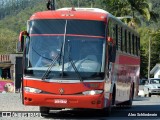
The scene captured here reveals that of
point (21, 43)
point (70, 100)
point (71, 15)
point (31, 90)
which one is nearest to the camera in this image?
point (70, 100)

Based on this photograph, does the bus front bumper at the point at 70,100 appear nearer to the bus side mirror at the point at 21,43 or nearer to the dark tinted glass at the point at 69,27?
the bus side mirror at the point at 21,43

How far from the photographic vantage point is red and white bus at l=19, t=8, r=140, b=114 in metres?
15.4

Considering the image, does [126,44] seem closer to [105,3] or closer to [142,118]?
[142,118]

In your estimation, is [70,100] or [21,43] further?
[21,43]

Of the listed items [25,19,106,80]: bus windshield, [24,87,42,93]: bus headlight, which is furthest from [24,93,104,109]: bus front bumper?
[25,19,106,80]: bus windshield

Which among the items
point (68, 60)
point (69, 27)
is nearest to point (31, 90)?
point (68, 60)

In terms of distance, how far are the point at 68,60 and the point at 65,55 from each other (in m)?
0.18

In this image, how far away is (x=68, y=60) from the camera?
1563cm

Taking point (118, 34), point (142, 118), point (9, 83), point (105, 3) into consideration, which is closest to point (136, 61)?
point (118, 34)

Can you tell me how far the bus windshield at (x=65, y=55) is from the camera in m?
15.5

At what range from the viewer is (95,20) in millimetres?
16312

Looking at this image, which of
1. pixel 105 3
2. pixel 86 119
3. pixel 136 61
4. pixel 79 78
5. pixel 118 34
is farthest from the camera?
pixel 105 3

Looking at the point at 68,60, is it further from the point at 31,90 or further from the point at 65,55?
the point at 31,90

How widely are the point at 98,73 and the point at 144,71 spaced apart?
9947 centimetres
